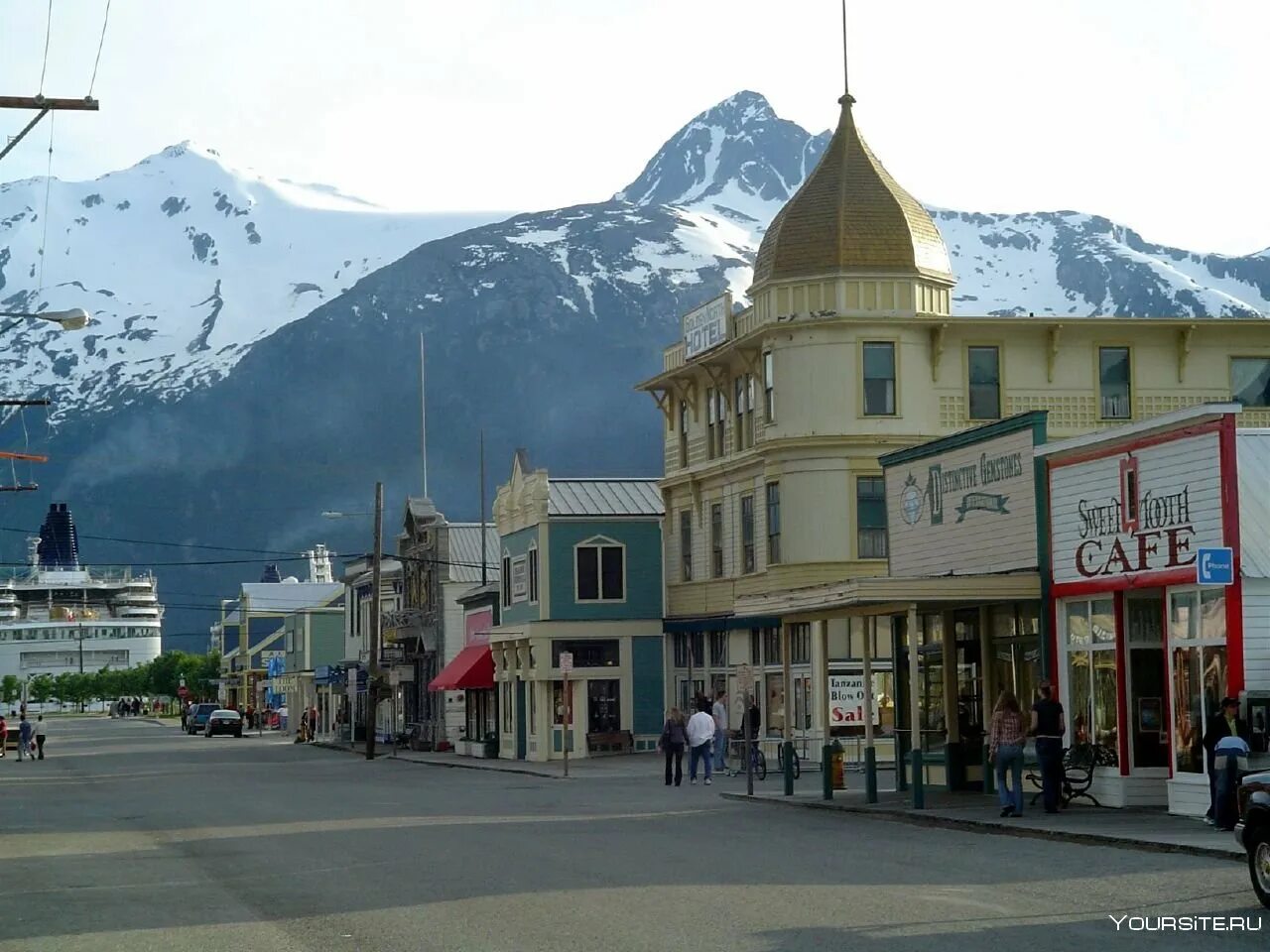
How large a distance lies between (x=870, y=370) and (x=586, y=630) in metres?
12.7

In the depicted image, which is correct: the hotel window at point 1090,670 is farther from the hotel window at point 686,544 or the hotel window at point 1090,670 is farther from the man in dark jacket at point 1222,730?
the hotel window at point 686,544

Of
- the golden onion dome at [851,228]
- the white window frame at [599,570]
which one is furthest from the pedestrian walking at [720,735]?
the golden onion dome at [851,228]

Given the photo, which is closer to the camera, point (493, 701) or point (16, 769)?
point (16, 769)

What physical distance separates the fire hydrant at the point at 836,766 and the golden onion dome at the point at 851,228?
59.9 feet

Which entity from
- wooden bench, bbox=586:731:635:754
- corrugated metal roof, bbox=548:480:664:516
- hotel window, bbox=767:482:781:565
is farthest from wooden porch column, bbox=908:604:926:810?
corrugated metal roof, bbox=548:480:664:516

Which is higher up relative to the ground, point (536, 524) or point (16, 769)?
point (536, 524)

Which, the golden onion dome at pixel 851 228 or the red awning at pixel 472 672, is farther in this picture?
the red awning at pixel 472 672

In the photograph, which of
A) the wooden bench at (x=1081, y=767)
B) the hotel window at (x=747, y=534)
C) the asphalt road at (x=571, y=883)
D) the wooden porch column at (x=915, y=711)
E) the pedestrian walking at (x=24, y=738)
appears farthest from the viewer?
the pedestrian walking at (x=24, y=738)

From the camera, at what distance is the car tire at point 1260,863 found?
15469 mm

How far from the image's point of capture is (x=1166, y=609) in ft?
86.1

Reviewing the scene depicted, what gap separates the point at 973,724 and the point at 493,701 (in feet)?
109

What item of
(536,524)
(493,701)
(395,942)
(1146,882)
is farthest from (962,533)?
(493,701)

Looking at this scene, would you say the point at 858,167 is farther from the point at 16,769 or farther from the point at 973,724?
the point at 16,769

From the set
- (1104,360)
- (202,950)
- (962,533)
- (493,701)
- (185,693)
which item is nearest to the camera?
(202,950)
